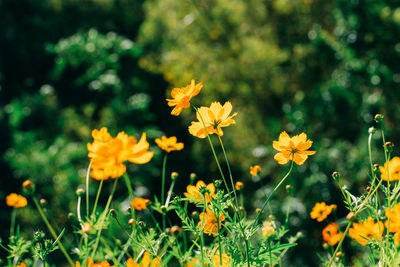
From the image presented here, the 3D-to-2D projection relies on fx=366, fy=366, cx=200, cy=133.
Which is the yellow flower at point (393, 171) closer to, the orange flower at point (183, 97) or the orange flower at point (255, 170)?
the orange flower at point (255, 170)

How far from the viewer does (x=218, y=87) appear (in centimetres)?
338

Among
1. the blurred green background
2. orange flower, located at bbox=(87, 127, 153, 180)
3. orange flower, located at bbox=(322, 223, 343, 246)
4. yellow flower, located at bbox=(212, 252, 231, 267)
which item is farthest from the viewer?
the blurred green background

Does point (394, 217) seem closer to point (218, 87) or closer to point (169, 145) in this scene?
point (169, 145)

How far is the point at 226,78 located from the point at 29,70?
2.18 m

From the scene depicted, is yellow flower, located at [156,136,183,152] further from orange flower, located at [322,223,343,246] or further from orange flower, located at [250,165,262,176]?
orange flower, located at [322,223,343,246]

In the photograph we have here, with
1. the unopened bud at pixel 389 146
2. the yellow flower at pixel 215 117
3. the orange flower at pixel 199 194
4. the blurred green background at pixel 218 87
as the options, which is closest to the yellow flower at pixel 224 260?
the orange flower at pixel 199 194

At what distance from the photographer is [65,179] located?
2.95 m

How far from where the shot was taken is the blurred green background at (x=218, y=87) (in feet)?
9.27

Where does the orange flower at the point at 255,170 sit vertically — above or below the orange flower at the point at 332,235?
above

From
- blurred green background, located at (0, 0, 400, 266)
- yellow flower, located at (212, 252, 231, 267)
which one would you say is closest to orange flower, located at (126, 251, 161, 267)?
yellow flower, located at (212, 252, 231, 267)

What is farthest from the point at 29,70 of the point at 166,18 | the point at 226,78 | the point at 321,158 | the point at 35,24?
the point at 321,158

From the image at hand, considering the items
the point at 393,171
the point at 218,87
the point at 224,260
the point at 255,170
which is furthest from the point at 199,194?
the point at 218,87

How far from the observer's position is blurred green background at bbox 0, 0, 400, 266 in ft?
9.27

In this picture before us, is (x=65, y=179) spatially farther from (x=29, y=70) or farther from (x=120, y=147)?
(x=120, y=147)
